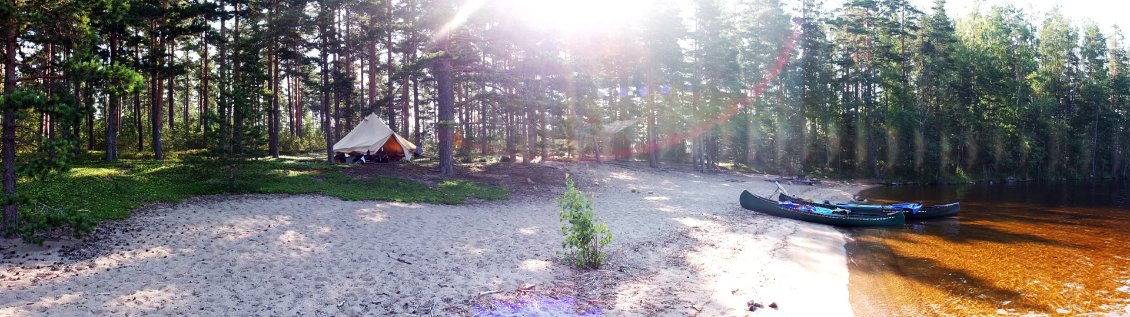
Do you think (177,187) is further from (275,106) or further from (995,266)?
(995,266)

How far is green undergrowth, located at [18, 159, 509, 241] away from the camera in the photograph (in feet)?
38.5

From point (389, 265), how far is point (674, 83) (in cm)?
3231

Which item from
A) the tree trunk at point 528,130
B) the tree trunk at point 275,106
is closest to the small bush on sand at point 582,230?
the tree trunk at point 528,130

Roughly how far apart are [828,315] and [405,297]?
279 inches

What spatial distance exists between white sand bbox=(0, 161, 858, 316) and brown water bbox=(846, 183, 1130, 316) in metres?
0.87

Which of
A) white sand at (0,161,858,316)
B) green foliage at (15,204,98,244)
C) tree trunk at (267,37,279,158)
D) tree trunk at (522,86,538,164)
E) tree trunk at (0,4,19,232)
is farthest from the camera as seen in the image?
tree trunk at (267,37,279,158)

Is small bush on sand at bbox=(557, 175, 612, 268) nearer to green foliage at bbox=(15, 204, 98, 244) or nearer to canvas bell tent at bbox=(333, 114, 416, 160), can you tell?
green foliage at bbox=(15, 204, 98, 244)

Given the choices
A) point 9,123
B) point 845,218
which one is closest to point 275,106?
point 9,123

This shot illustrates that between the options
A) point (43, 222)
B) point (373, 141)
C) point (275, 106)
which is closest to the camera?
point (43, 222)

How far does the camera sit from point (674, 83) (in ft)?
127

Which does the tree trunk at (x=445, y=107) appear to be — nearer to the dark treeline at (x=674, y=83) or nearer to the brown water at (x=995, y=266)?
the dark treeline at (x=674, y=83)

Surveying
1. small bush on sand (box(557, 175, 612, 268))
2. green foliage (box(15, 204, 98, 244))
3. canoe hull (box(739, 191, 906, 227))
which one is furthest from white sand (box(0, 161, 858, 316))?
canoe hull (box(739, 191, 906, 227))

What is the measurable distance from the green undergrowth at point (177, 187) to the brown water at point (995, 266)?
1285cm

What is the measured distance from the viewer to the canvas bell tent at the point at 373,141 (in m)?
29.7
